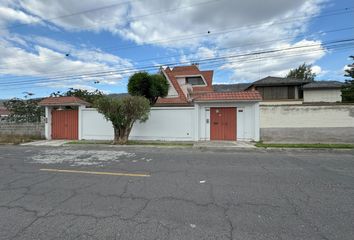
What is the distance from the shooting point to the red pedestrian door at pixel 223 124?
1476cm

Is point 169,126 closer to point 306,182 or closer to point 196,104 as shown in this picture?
point 196,104

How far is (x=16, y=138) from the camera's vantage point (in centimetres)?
1644

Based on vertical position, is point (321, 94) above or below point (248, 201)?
above

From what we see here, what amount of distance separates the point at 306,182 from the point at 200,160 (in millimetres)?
3929

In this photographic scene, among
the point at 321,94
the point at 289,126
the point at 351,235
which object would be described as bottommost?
the point at 351,235

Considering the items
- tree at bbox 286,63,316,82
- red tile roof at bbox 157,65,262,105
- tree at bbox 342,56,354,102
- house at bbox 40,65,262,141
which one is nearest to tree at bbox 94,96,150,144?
house at bbox 40,65,262,141

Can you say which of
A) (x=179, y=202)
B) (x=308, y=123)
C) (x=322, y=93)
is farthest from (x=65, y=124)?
(x=322, y=93)

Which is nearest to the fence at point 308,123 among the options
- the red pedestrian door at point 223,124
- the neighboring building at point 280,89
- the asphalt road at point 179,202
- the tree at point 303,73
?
the red pedestrian door at point 223,124

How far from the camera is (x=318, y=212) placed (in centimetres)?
400

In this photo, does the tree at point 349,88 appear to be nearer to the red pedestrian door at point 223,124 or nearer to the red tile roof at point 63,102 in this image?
the red pedestrian door at point 223,124

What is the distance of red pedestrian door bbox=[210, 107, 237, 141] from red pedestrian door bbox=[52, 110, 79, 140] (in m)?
9.71

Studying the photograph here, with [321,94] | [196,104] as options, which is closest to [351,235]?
[196,104]

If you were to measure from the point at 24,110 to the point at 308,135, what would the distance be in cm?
2270

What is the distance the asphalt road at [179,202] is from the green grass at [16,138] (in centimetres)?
960
